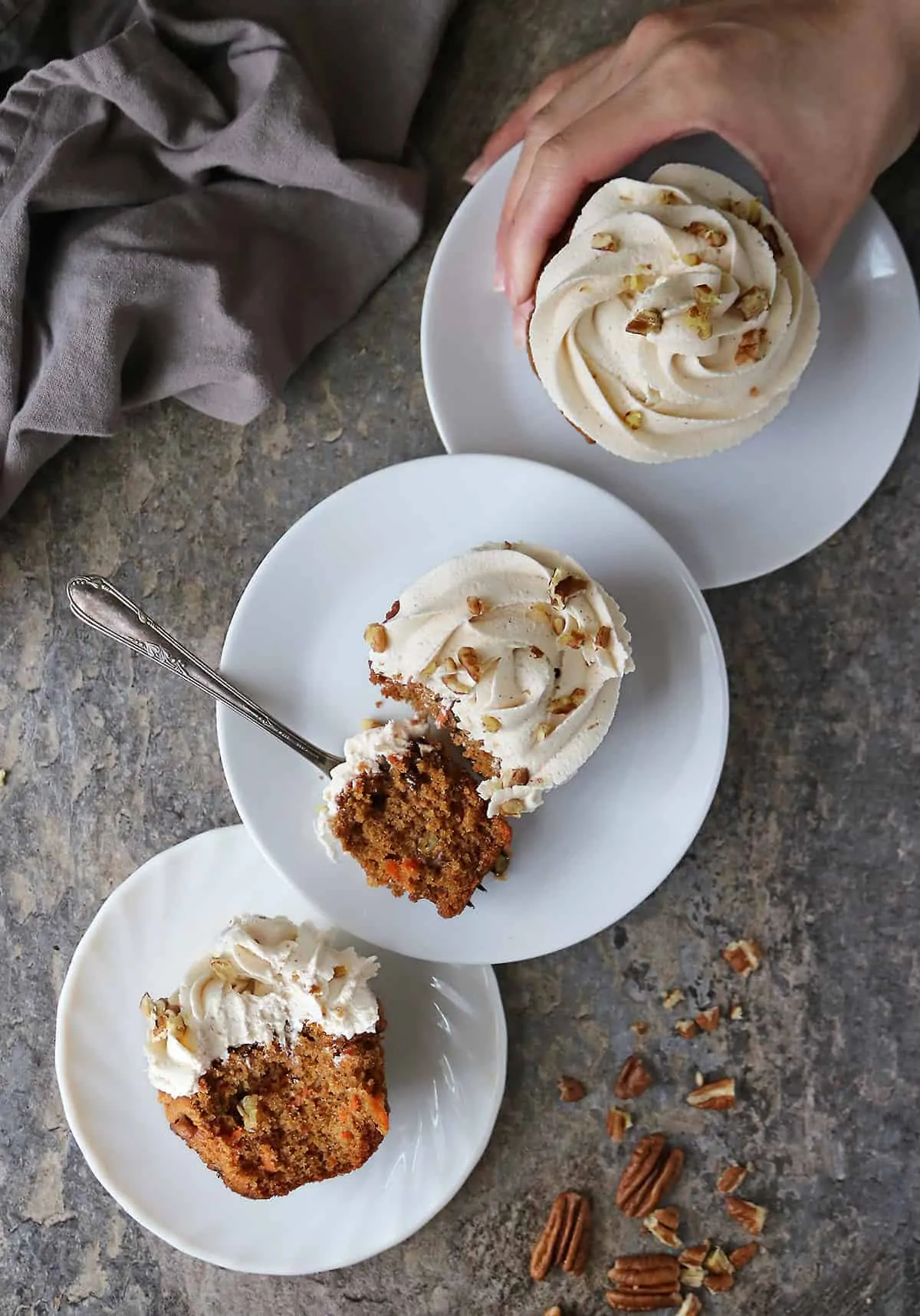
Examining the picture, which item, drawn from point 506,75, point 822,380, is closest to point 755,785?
point 822,380

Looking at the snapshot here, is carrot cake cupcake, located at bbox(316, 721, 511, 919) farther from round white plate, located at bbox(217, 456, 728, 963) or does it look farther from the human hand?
the human hand

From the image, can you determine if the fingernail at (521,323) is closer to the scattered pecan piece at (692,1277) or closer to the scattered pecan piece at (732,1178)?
the scattered pecan piece at (732,1178)

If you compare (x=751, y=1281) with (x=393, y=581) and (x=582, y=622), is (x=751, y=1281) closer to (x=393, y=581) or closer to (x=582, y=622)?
(x=582, y=622)

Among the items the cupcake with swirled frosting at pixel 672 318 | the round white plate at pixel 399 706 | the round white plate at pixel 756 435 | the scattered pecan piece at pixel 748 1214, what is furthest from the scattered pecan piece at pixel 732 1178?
the cupcake with swirled frosting at pixel 672 318

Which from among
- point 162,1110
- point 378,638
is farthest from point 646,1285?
point 378,638

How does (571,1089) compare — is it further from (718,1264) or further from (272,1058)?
(272,1058)

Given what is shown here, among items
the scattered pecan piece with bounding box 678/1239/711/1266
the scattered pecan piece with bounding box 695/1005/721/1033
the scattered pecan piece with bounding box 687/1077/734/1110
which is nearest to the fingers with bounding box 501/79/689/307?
the scattered pecan piece with bounding box 695/1005/721/1033

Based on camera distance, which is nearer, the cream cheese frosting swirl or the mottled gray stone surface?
the cream cheese frosting swirl
